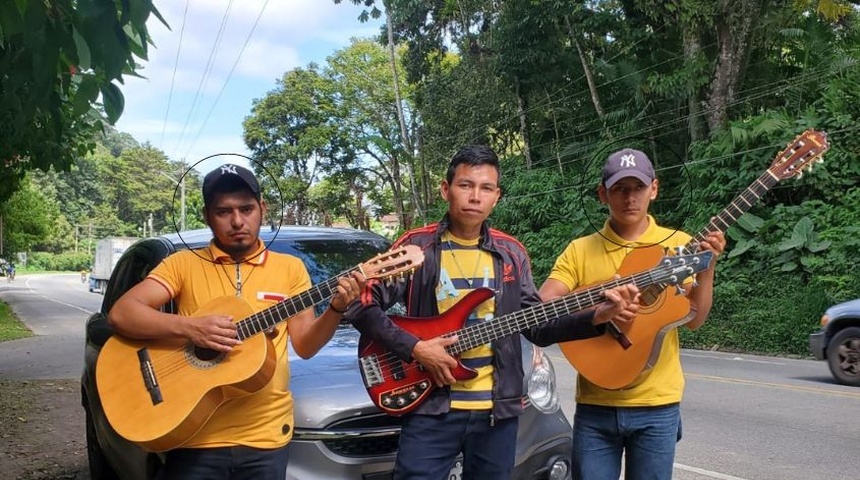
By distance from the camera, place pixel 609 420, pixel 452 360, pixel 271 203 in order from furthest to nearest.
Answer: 1. pixel 271 203
2. pixel 609 420
3. pixel 452 360

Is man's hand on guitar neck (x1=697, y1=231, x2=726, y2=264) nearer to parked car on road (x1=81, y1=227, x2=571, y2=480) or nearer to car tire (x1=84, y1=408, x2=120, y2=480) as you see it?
parked car on road (x1=81, y1=227, x2=571, y2=480)

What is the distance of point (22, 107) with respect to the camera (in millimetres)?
3840

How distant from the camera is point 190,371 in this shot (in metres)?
2.58

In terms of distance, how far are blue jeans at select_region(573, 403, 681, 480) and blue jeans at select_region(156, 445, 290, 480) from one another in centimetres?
118

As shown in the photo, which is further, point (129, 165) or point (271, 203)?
point (129, 165)

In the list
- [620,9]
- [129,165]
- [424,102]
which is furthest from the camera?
[129,165]

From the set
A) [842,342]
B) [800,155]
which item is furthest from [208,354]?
[842,342]

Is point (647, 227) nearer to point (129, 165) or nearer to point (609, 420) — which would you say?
point (609, 420)

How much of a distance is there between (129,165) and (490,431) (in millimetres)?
83836

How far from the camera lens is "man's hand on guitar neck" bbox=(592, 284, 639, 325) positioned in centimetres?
257

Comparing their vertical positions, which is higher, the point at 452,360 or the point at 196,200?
the point at 196,200

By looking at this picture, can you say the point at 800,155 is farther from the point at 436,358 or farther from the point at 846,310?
the point at 846,310

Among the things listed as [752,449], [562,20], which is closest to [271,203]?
[752,449]

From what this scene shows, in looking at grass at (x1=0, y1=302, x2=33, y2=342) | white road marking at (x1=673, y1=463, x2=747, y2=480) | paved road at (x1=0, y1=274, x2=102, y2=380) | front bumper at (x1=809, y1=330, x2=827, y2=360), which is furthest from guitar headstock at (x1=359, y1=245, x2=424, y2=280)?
grass at (x1=0, y1=302, x2=33, y2=342)
